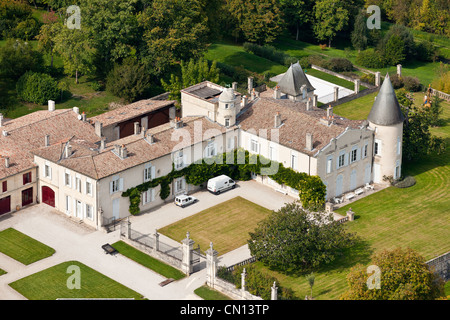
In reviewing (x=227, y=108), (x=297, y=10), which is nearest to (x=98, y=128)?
(x=227, y=108)

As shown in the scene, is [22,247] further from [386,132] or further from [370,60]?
[370,60]

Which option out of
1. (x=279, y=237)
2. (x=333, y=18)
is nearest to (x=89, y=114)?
(x=279, y=237)

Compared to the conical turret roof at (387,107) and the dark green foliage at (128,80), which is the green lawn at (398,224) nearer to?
the conical turret roof at (387,107)

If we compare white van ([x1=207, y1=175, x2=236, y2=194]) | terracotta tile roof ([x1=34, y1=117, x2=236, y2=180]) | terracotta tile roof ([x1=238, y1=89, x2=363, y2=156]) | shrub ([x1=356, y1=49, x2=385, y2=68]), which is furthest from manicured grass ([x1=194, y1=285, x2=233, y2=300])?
shrub ([x1=356, y1=49, x2=385, y2=68])

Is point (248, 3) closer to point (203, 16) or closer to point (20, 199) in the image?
point (203, 16)

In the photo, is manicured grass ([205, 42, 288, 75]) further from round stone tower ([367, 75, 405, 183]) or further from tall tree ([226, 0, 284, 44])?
round stone tower ([367, 75, 405, 183])

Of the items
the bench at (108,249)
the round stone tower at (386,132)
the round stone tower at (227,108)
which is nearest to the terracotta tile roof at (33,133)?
the bench at (108,249)
